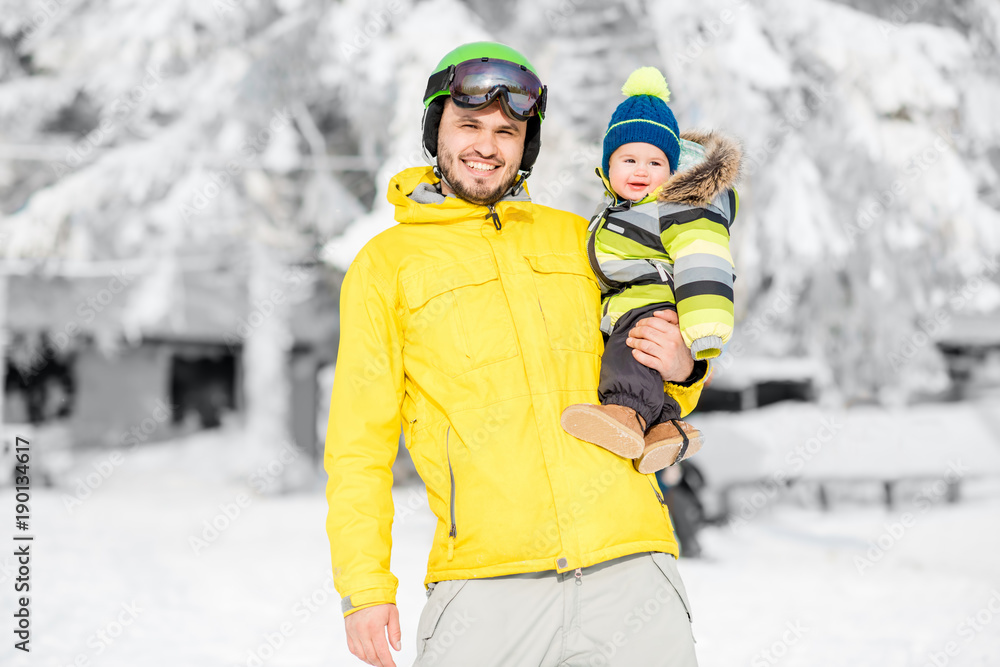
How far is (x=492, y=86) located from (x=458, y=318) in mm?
821

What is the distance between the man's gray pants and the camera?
7.16ft

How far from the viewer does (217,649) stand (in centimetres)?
604

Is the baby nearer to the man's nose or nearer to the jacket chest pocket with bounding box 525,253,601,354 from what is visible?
the jacket chest pocket with bounding box 525,253,601,354

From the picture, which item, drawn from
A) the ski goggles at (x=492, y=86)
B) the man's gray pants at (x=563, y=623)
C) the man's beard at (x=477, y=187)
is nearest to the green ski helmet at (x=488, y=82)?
the ski goggles at (x=492, y=86)

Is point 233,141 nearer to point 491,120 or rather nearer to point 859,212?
point 859,212

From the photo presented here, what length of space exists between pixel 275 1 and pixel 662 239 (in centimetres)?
1103

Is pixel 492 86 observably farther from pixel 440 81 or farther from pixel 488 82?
pixel 440 81

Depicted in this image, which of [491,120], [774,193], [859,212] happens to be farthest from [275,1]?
[491,120]

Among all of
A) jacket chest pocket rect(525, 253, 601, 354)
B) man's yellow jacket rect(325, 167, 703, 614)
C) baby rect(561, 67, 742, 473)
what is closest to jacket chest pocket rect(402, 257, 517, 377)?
man's yellow jacket rect(325, 167, 703, 614)

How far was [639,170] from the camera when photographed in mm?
2777

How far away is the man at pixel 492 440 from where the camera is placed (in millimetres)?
2205

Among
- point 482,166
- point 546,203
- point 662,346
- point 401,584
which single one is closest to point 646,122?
point 482,166

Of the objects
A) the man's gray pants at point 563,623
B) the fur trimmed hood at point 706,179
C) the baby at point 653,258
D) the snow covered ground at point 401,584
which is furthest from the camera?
the snow covered ground at point 401,584

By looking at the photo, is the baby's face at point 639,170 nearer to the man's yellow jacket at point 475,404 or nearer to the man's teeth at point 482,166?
the man's yellow jacket at point 475,404
